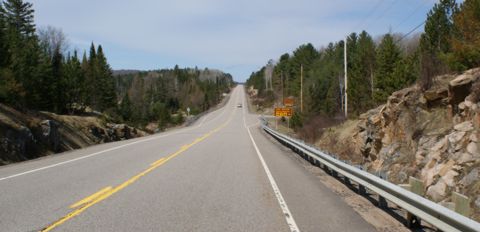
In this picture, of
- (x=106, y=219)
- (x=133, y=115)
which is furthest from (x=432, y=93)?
(x=133, y=115)

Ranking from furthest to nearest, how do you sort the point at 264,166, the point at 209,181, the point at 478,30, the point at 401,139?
the point at 478,30, the point at 401,139, the point at 264,166, the point at 209,181

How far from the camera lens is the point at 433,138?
621 inches

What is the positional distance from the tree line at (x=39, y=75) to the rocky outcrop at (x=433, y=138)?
2855cm

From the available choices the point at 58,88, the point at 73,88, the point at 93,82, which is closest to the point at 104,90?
the point at 93,82

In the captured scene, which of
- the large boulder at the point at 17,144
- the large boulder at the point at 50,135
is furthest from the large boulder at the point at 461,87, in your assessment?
the large boulder at the point at 50,135

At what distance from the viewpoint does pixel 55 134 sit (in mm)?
33406

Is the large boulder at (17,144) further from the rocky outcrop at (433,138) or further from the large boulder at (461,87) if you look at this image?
the large boulder at (461,87)

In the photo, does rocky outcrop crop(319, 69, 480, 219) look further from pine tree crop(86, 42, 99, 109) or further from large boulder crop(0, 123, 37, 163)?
pine tree crop(86, 42, 99, 109)

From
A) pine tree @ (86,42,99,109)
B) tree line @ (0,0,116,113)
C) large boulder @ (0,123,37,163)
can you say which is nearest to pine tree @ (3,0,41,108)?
tree line @ (0,0,116,113)

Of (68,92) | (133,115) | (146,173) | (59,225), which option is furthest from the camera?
(133,115)

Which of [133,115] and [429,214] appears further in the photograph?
[133,115]

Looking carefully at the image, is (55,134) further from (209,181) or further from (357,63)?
(357,63)

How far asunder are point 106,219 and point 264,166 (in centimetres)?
872

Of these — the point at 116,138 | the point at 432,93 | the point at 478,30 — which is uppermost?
the point at 478,30
